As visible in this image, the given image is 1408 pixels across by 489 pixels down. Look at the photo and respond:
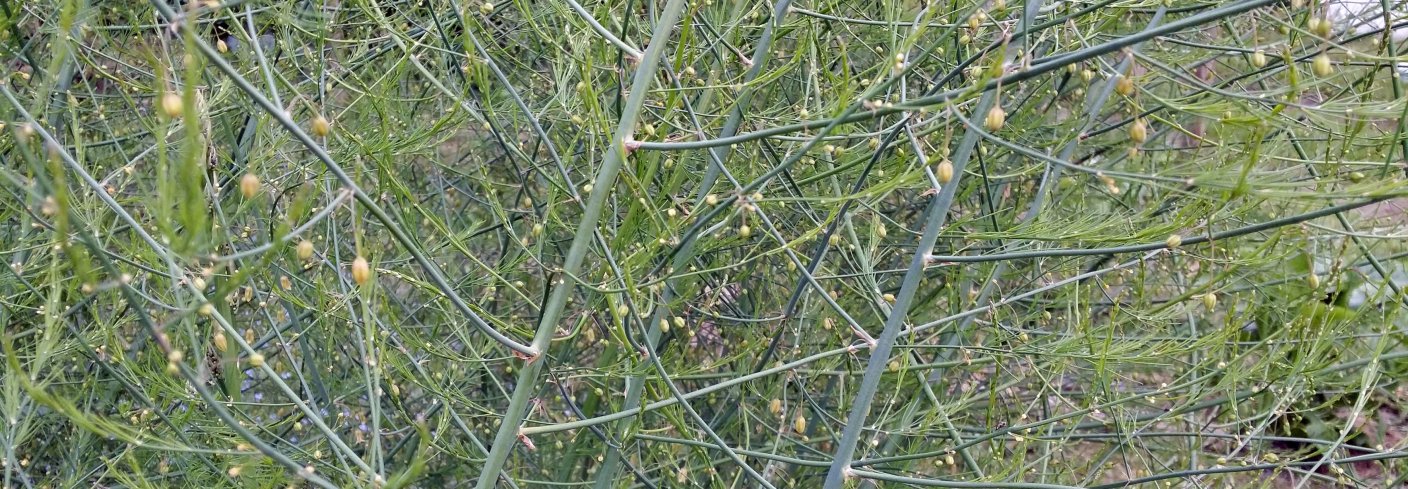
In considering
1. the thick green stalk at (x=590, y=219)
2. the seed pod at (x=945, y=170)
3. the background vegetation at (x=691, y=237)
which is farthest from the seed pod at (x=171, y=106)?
the seed pod at (x=945, y=170)

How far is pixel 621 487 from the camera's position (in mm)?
2436

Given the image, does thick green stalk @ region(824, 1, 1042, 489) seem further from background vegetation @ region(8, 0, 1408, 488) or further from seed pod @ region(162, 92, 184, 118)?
seed pod @ region(162, 92, 184, 118)

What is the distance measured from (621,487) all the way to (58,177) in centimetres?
168

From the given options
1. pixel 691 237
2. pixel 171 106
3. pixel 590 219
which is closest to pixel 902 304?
pixel 691 237

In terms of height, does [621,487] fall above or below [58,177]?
below

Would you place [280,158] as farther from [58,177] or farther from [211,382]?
[58,177]

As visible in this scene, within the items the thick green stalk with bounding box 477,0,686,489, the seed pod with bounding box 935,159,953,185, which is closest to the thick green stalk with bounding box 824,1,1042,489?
the seed pod with bounding box 935,159,953,185

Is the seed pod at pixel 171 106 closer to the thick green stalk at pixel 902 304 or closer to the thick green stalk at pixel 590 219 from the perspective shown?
the thick green stalk at pixel 590 219

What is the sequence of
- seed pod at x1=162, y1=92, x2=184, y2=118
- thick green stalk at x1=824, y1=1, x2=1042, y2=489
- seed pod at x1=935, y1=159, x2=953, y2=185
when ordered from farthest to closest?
thick green stalk at x1=824, y1=1, x2=1042, y2=489, seed pod at x1=935, y1=159, x2=953, y2=185, seed pod at x1=162, y1=92, x2=184, y2=118

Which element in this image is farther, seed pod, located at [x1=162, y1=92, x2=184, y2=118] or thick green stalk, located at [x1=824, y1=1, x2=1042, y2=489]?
thick green stalk, located at [x1=824, y1=1, x2=1042, y2=489]

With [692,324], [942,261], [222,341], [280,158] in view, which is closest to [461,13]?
[222,341]

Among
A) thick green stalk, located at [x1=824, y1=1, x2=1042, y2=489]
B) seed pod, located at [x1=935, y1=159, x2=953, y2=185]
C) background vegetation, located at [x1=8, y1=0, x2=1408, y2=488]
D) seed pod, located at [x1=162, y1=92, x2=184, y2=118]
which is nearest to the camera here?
seed pod, located at [x1=162, y1=92, x2=184, y2=118]

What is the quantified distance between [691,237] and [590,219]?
0.59 feet

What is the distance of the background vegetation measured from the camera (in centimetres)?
165
